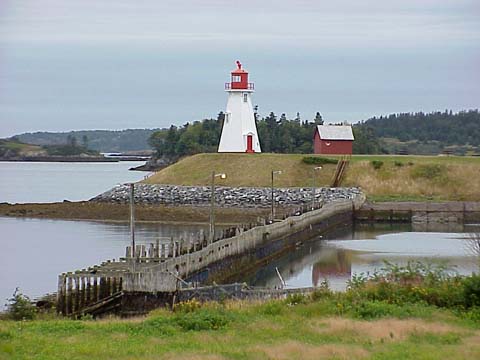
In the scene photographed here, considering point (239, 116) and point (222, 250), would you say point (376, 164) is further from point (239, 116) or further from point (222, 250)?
point (222, 250)

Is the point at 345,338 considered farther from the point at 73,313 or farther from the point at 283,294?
the point at 73,313

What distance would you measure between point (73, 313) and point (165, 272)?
2.85 m

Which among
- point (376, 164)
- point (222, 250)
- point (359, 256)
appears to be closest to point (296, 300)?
point (222, 250)

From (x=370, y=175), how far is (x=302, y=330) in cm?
6247

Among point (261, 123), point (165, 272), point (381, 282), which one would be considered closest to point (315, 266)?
point (165, 272)

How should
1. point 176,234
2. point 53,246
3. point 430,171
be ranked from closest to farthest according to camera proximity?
point 53,246 → point 176,234 → point 430,171

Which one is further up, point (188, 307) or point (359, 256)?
point (188, 307)

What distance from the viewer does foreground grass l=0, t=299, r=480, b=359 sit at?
14.6 metres

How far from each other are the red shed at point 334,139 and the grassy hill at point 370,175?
4903 mm

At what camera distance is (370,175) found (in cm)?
7844

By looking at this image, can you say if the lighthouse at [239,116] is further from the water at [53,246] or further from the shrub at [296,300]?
the shrub at [296,300]

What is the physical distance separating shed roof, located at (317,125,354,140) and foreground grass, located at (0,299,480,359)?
67.9m

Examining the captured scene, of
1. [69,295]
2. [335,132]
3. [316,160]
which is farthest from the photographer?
[335,132]

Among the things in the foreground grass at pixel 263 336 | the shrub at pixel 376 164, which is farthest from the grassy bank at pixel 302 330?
the shrub at pixel 376 164
